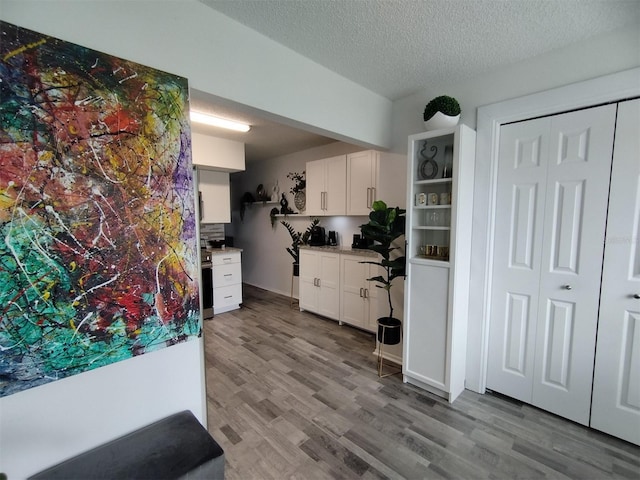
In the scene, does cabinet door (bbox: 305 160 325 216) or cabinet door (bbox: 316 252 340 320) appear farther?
cabinet door (bbox: 305 160 325 216)

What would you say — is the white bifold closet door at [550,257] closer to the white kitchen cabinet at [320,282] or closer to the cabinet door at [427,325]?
the cabinet door at [427,325]

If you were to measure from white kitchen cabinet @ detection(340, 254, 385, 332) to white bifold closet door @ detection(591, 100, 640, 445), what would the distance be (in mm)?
1979

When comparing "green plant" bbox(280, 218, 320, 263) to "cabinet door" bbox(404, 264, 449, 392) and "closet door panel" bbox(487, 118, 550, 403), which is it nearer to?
"cabinet door" bbox(404, 264, 449, 392)

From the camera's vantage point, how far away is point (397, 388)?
2.43m

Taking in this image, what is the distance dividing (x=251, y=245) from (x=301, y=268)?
2086 mm

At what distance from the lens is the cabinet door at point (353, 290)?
3600 mm

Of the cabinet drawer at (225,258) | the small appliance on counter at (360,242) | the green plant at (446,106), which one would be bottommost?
the cabinet drawer at (225,258)

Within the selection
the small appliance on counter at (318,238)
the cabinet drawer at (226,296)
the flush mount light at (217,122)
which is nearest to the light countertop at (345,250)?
the small appliance on counter at (318,238)

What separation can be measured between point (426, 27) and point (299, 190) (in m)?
3.24

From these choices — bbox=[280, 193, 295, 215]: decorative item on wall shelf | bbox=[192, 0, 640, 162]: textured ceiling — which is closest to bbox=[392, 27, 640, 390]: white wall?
bbox=[192, 0, 640, 162]: textured ceiling

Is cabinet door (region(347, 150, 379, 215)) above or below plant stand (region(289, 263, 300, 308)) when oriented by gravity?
above

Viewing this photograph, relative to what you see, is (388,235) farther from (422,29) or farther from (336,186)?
(336,186)

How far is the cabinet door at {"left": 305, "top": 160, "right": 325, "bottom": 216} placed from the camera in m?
4.14

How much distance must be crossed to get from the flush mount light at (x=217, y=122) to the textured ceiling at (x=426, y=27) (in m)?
1.50
